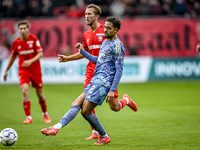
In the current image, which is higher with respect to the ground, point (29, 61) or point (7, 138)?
point (29, 61)

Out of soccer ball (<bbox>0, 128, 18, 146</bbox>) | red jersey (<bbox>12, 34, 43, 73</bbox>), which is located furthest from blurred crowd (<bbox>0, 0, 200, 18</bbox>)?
soccer ball (<bbox>0, 128, 18, 146</bbox>)

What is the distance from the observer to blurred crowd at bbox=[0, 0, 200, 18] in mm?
20156

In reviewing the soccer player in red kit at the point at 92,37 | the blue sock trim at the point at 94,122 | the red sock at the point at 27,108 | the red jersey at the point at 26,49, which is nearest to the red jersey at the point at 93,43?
the soccer player in red kit at the point at 92,37

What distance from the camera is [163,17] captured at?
815 inches

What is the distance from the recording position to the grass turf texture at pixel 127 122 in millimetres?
6172

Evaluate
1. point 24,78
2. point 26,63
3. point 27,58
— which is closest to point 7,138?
point 26,63

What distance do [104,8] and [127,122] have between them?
42.7 ft

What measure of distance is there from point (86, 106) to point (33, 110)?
526 centimetres

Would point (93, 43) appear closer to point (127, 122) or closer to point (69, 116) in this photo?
point (69, 116)

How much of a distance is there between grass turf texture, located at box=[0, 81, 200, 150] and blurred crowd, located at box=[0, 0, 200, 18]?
614 centimetres

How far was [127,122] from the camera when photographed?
873 cm

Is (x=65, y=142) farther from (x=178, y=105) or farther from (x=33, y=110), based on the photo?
(x=178, y=105)

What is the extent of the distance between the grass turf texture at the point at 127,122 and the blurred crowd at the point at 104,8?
6137mm

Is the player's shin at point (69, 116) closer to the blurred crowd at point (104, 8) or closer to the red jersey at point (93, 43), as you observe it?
the red jersey at point (93, 43)
